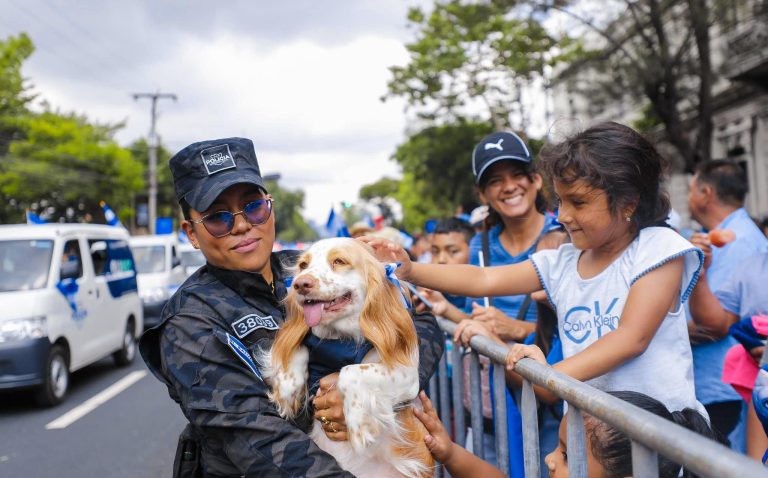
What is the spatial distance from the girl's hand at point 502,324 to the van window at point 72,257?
623 cm

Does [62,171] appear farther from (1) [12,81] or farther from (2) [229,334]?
(2) [229,334]

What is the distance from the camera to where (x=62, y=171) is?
33500 mm

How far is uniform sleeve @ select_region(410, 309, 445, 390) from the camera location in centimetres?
224

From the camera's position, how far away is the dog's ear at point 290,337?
1.98m

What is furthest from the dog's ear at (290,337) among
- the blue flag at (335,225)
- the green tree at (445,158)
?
the green tree at (445,158)

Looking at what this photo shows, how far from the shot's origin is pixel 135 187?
125 feet

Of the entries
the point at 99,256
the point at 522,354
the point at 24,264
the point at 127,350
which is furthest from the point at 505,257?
the point at 127,350

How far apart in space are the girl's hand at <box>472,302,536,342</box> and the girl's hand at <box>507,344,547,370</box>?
0.79 meters

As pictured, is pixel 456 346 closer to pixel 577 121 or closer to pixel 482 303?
pixel 482 303

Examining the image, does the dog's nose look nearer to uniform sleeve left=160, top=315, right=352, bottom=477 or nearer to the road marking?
uniform sleeve left=160, top=315, right=352, bottom=477

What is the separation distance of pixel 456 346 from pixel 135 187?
38.1 m

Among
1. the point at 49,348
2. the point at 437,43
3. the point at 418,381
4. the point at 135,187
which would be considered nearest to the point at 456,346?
the point at 418,381

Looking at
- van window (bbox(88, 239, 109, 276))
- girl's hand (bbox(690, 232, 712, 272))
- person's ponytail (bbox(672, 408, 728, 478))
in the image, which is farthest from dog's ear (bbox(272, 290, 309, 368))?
van window (bbox(88, 239, 109, 276))

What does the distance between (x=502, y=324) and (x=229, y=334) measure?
1543 millimetres
